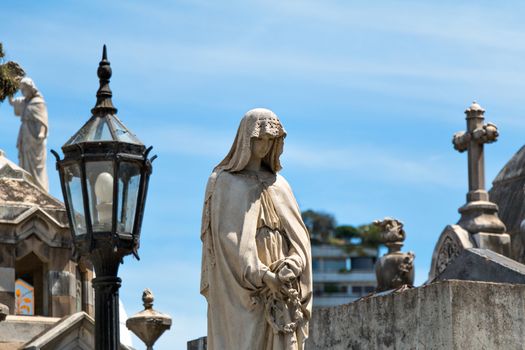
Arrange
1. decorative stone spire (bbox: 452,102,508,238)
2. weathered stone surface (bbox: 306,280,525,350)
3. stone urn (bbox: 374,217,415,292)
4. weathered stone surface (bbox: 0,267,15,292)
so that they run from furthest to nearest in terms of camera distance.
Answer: weathered stone surface (bbox: 0,267,15,292) < decorative stone spire (bbox: 452,102,508,238) < stone urn (bbox: 374,217,415,292) < weathered stone surface (bbox: 306,280,525,350)

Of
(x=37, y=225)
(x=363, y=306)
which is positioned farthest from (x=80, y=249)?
(x=37, y=225)

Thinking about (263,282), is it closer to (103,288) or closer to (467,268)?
(103,288)

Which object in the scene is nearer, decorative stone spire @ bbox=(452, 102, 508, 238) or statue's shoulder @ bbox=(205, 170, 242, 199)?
statue's shoulder @ bbox=(205, 170, 242, 199)

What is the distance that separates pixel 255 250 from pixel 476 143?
17.1 metres

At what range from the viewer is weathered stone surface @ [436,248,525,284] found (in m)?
18.8

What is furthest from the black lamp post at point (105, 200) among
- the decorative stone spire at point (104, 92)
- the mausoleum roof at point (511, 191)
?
the mausoleum roof at point (511, 191)

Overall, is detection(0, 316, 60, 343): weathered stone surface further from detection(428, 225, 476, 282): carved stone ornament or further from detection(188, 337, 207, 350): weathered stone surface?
detection(188, 337, 207, 350): weathered stone surface

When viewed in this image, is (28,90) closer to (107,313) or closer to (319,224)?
(107,313)

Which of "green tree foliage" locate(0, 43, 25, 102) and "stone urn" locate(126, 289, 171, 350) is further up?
"green tree foliage" locate(0, 43, 25, 102)

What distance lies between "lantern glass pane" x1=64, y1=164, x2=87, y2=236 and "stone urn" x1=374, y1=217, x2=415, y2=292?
971cm

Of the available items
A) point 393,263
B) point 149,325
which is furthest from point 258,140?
point 149,325

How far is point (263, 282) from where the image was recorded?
12.8 metres

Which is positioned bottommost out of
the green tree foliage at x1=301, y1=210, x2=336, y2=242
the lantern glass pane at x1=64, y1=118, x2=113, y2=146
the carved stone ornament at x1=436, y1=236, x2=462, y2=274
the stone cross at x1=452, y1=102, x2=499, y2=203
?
the lantern glass pane at x1=64, y1=118, x2=113, y2=146

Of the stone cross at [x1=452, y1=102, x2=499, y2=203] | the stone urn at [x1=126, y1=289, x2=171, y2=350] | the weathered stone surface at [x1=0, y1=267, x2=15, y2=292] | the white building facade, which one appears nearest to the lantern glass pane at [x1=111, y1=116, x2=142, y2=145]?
the stone urn at [x1=126, y1=289, x2=171, y2=350]
